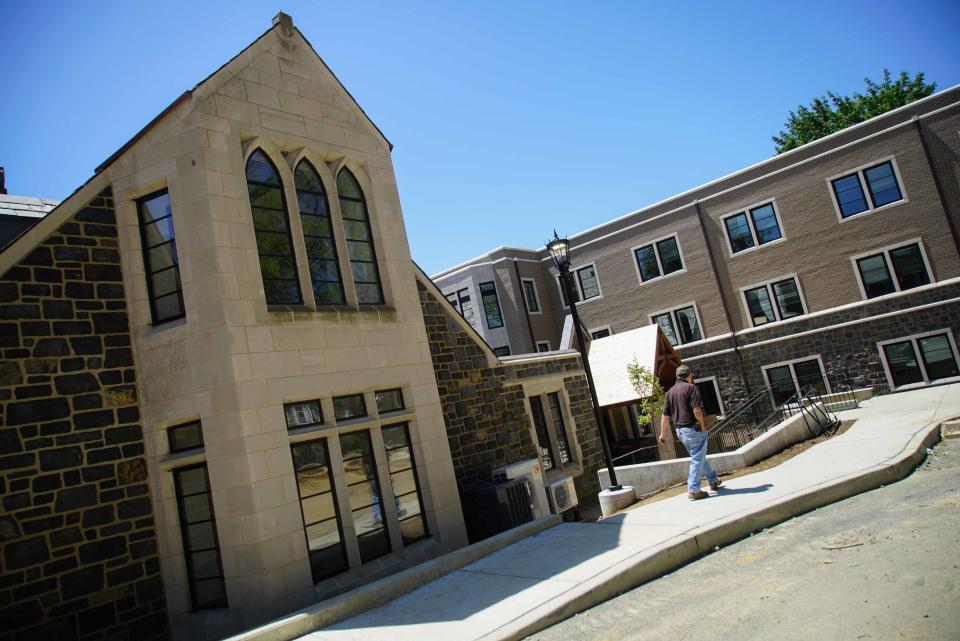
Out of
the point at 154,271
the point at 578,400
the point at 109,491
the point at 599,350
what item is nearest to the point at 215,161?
the point at 154,271

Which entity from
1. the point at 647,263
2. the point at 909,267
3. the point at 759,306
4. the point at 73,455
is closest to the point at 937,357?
the point at 909,267

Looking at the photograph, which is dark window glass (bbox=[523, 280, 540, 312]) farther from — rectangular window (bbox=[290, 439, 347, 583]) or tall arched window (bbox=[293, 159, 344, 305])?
rectangular window (bbox=[290, 439, 347, 583])

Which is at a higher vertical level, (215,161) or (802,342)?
(215,161)

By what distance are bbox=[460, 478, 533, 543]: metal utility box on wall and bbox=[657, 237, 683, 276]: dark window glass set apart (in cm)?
2164

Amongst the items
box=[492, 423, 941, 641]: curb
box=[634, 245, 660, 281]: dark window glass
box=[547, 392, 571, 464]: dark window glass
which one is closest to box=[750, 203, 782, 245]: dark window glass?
box=[634, 245, 660, 281]: dark window glass

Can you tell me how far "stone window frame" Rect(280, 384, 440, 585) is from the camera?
779 cm

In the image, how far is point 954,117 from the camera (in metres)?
22.0

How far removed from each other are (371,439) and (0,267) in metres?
4.83

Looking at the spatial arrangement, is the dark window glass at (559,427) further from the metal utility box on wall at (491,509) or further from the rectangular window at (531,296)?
the rectangular window at (531,296)

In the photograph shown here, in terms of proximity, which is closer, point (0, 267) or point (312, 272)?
point (0, 267)

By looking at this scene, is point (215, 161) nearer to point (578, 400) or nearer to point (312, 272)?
point (312, 272)

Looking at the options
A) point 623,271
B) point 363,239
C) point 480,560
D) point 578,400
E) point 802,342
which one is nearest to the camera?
point 480,560

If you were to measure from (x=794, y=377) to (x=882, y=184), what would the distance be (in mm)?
8329

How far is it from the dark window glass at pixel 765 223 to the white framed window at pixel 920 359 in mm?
6165
